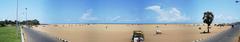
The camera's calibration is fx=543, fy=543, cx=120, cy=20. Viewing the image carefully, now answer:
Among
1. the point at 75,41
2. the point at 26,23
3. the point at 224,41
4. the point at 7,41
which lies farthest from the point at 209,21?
the point at 26,23

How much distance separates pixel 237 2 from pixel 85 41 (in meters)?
7.67

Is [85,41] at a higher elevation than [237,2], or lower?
lower

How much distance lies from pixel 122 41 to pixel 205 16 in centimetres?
1422

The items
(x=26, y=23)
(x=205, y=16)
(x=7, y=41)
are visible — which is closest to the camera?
(x=7, y=41)

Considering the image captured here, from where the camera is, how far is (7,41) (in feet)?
58.0

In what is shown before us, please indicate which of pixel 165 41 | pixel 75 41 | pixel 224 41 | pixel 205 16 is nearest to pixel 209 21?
pixel 205 16

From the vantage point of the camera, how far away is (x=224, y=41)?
18781 mm

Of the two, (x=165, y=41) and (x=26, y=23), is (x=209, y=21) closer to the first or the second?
(x=165, y=41)

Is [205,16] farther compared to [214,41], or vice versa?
[205,16]

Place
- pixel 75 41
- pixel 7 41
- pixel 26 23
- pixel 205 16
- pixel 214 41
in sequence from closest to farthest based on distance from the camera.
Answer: pixel 7 41 → pixel 214 41 → pixel 75 41 → pixel 205 16 → pixel 26 23

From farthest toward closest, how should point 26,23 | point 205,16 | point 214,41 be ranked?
1. point 26,23
2. point 205,16
3. point 214,41

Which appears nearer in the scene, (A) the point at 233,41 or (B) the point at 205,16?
(A) the point at 233,41

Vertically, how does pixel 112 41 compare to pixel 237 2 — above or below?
below

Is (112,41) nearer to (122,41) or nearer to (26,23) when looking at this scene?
(122,41)
